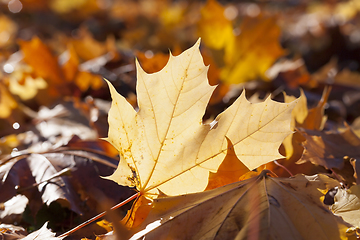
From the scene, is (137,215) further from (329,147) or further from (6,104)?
(6,104)

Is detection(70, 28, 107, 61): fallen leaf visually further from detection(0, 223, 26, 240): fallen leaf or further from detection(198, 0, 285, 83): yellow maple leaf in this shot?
detection(0, 223, 26, 240): fallen leaf

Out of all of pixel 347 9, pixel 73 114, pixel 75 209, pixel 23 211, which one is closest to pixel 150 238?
pixel 75 209

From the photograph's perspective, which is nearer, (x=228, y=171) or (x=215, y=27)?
(x=228, y=171)

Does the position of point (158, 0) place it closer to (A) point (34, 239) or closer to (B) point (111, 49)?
(B) point (111, 49)

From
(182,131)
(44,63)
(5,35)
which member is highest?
(5,35)

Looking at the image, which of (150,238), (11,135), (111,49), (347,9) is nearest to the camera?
(150,238)

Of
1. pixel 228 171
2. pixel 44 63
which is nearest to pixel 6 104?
pixel 44 63
